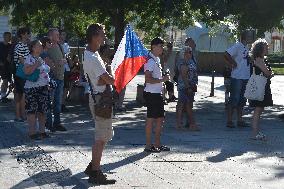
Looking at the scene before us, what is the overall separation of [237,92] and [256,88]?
4.83ft

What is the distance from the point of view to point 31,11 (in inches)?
662

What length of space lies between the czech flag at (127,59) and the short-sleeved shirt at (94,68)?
1087 mm

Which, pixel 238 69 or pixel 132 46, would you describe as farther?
pixel 238 69

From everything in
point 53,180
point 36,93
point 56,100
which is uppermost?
point 36,93

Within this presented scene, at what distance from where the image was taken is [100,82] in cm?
718

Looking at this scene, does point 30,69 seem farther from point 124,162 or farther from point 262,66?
point 262,66

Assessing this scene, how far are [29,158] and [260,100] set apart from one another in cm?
414

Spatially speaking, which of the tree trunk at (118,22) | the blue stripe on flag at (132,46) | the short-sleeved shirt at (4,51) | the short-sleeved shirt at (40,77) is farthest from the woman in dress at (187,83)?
the tree trunk at (118,22)

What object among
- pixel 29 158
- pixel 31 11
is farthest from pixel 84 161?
pixel 31 11

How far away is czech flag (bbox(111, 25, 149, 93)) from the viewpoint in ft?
27.9

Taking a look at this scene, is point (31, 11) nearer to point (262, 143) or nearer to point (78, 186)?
point (262, 143)

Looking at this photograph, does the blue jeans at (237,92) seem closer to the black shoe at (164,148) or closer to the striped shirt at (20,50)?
the black shoe at (164,148)

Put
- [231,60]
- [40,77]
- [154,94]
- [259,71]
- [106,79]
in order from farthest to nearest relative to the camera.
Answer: [231,60] < [259,71] < [40,77] < [154,94] < [106,79]

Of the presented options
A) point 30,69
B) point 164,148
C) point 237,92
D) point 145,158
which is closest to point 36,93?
point 30,69
